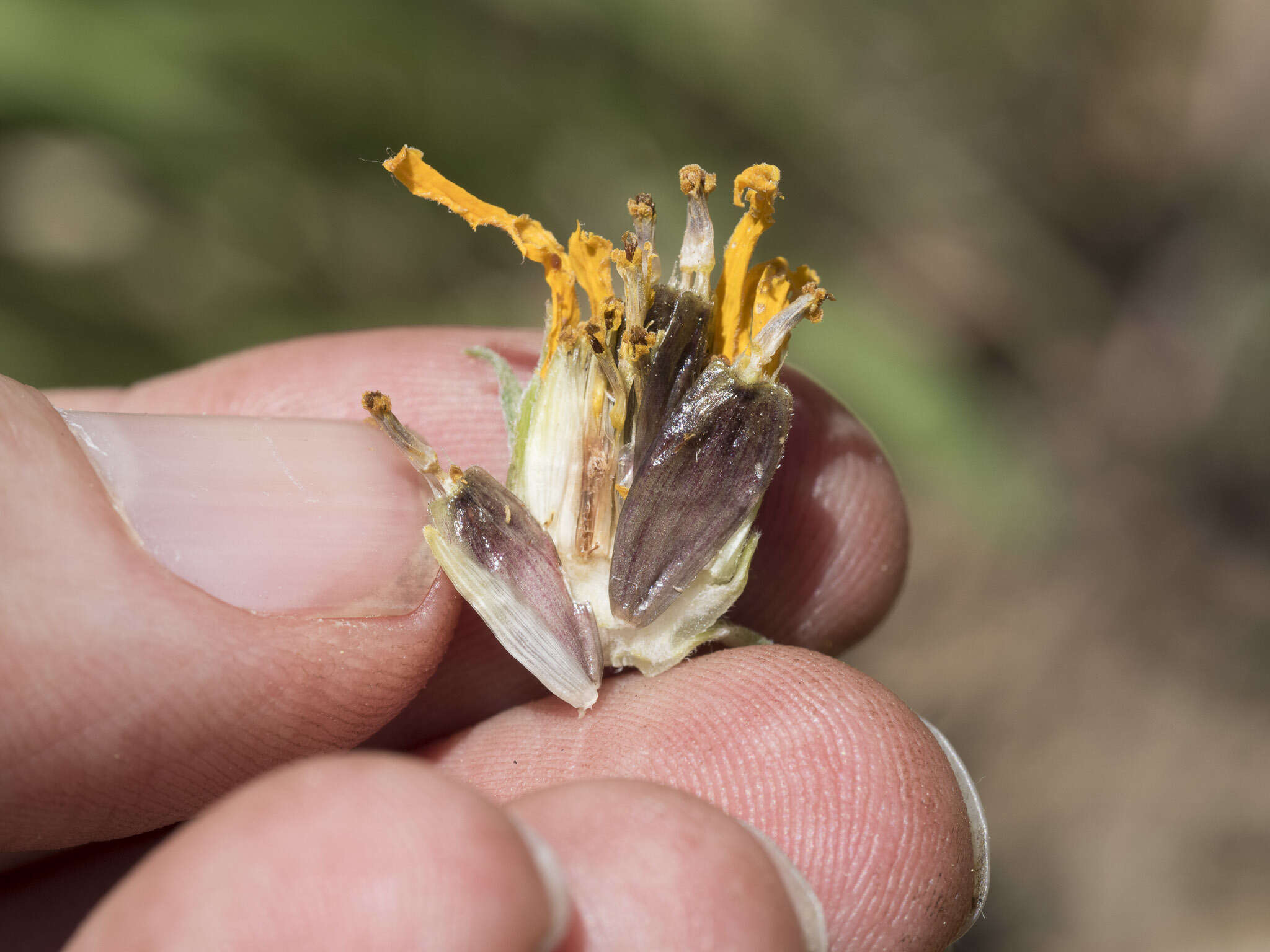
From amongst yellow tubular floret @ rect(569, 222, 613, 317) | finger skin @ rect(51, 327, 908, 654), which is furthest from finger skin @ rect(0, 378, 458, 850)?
finger skin @ rect(51, 327, 908, 654)

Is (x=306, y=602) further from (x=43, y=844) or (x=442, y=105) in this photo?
(x=442, y=105)

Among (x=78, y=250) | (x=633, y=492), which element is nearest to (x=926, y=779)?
(x=633, y=492)

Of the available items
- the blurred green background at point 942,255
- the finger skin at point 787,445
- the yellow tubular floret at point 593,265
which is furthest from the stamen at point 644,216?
the blurred green background at point 942,255

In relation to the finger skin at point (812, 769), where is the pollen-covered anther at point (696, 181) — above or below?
above

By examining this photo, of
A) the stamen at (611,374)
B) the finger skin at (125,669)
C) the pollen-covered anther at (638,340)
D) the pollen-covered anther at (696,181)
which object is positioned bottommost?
the finger skin at (125,669)

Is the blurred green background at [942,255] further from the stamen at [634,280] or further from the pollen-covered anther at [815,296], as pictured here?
the stamen at [634,280]

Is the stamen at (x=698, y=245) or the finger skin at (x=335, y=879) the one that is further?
the stamen at (x=698, y=245)

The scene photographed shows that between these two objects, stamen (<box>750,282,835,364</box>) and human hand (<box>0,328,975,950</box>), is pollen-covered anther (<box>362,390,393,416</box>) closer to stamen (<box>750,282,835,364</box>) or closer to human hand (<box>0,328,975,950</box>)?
human hand (<box>0,328,975,950</box>)
